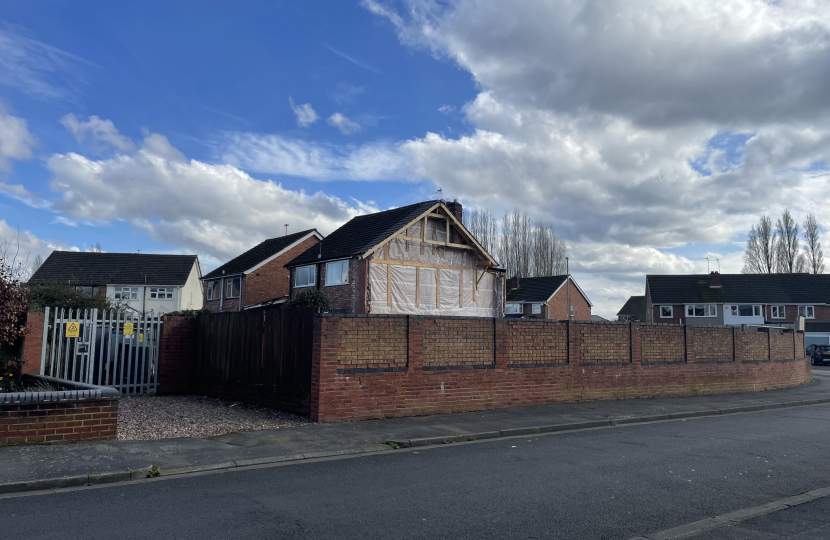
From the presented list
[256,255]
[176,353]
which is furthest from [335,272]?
[256,255]

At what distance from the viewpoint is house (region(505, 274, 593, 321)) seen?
180 ft

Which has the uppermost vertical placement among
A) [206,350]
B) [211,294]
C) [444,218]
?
[444,218]

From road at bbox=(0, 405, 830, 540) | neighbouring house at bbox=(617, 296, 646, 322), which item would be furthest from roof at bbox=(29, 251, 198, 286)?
neighbouring house at bbox=(617, 296, 646, 322)

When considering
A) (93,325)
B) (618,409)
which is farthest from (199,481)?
(618,409)

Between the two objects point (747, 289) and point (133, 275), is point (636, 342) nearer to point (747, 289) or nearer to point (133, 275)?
point (133, 275)

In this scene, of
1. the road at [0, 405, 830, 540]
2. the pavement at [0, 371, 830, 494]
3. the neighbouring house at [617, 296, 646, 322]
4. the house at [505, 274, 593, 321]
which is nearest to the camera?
the road at [0, 405, 830, 540]

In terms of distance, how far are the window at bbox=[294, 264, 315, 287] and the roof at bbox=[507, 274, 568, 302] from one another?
2945cm

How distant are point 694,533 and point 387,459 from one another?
4.42 meters

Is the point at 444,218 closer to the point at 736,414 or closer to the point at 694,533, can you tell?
the point at 736,414

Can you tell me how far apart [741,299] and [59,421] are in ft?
211

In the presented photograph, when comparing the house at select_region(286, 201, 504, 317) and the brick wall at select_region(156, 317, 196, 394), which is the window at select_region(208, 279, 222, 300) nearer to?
the house at select_region(286, 201, 504, 317)

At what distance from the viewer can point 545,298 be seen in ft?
179

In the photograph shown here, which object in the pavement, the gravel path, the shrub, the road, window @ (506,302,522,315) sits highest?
window @ (506,302,522,315)

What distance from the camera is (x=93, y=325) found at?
44.4 ft
